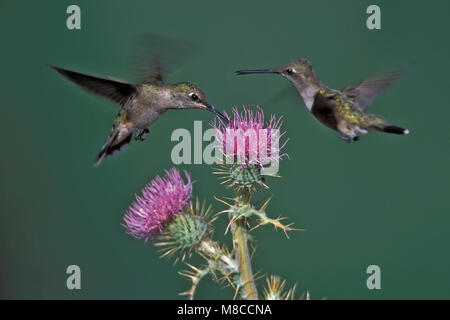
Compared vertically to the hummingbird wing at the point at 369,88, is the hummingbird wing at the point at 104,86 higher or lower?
higher

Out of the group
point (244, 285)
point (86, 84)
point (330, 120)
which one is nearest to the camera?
point (244, 285)

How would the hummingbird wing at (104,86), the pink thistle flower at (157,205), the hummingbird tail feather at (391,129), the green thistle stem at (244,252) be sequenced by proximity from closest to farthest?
the hummingbird tail feather at (391,129)
the green thistle stem at (244,252)
the hummingbird wing at (104,86)
the pink thistle flower at (157,205)

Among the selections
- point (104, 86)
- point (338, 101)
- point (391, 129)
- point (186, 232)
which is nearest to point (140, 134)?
point (104, 86)

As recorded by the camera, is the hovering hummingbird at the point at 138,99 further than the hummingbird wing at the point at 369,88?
Yes

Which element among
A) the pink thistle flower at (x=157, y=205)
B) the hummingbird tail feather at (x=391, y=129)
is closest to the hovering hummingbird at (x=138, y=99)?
the pink thistle flower at (x=157, y=205)

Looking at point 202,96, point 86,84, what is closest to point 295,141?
point 202,96

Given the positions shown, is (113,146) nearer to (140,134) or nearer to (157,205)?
(140,134)

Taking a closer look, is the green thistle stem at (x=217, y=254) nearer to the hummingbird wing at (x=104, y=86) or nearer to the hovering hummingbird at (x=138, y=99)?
the hovering hummingbird at (x=138, y=99)

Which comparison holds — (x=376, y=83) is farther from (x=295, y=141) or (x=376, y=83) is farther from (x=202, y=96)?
(x=295, y=141)
